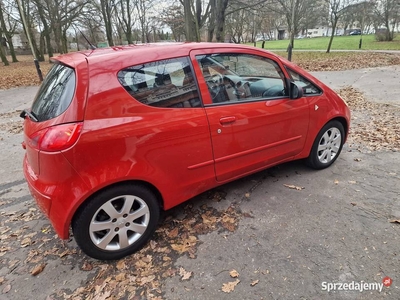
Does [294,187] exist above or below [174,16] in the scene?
below

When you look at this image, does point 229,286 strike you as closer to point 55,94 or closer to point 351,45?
point 55,94

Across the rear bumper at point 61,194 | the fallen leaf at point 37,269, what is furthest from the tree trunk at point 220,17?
the fallen leaf at point 37,269

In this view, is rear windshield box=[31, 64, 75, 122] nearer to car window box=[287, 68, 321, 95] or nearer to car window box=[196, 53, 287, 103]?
car window box=[196, 53, 287, 103]

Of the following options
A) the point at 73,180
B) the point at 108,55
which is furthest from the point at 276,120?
the point at 73,180

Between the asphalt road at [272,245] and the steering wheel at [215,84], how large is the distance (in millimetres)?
1278

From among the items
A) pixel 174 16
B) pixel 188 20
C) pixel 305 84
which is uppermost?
pixel 174 16

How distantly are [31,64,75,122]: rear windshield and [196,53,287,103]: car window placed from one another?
1167mm

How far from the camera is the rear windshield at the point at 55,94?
214 centimetres

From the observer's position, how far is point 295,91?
3.09m

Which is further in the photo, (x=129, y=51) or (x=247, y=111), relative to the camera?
(x=247, y=111)

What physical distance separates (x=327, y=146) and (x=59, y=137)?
10.7 ft

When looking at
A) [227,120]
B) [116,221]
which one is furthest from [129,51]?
[116,221]

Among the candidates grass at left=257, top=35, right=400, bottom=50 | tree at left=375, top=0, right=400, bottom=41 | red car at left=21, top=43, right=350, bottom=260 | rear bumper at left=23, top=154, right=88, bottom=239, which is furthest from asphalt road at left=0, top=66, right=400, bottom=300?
tree at left=375, top=0, right=400, bottom=41

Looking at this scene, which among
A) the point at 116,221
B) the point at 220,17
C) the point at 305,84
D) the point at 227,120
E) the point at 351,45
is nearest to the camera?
the point at 116,221
